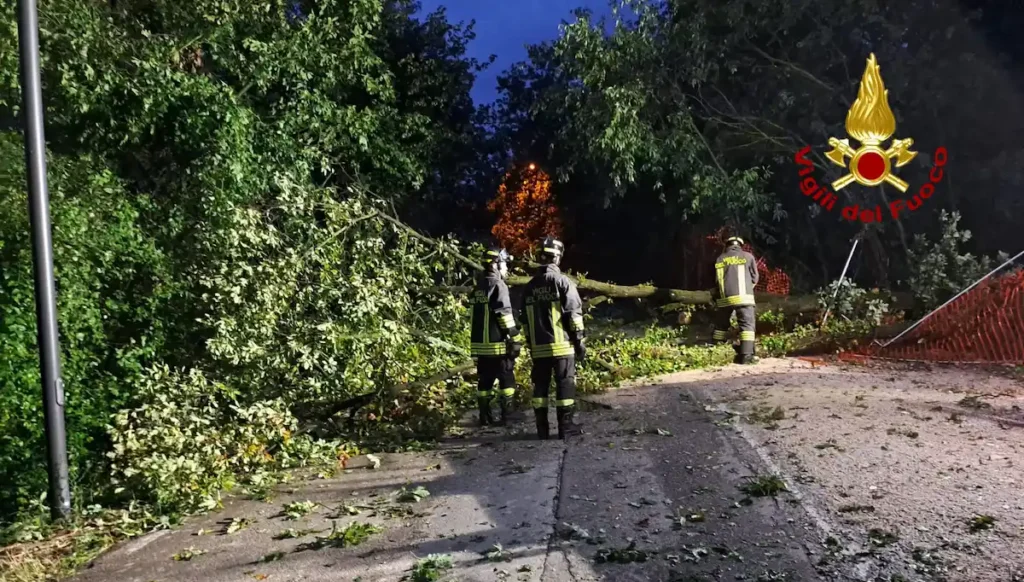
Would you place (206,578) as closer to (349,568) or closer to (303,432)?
(349,568)

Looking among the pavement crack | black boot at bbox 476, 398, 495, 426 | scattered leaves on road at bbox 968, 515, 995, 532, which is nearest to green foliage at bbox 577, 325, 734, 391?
black boot at bbox 476, 398, 495, 426

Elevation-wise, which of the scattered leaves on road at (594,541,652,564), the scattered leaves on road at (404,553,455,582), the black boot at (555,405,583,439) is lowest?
the scattered leaves on road at (594,541,652,564)

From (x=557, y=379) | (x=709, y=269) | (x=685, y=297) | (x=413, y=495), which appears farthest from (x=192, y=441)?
(x=709, y=269)

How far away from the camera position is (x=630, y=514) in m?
4.01

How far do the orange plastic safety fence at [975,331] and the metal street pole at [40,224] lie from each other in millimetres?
7956

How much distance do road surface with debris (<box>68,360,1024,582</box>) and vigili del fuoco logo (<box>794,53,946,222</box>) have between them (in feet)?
17.0

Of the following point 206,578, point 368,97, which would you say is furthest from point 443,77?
point 206,578

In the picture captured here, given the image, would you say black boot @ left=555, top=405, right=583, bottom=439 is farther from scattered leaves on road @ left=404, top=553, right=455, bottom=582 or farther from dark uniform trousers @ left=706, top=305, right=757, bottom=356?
dark uniform trousers @ left=706, top=305, right=757, bottom=356

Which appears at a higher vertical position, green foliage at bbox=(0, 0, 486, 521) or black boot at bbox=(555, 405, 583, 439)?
green foliage at bbox=(0, 0, 486, 521)

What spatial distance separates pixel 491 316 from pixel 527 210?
11.8 meters

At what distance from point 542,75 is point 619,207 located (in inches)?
199

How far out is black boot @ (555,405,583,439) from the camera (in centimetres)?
571

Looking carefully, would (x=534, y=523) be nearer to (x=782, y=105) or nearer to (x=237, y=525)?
(x=237, y=525)

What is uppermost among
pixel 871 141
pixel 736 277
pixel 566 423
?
pixel 871 141
